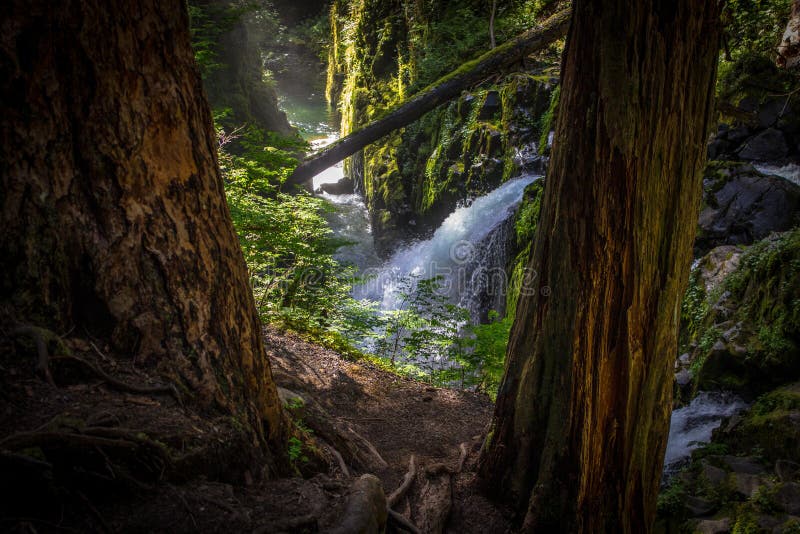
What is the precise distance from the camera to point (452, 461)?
378 cm

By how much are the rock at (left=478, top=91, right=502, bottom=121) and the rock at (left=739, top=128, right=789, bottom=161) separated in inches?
211

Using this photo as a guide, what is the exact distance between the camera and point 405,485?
316cm

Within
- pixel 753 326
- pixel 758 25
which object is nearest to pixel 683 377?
pixel 753 326

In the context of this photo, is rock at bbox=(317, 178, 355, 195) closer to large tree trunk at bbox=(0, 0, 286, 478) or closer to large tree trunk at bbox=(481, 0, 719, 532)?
large tree trunk at bbox=(481, 0, 719, 532)

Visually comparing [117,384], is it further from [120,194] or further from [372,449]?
[372,449]

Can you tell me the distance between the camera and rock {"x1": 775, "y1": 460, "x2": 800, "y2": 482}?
330 centimetres

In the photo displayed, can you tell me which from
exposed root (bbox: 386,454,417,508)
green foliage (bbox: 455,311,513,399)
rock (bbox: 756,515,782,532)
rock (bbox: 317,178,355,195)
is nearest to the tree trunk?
green foliage (bbox: 455,311,513,399)

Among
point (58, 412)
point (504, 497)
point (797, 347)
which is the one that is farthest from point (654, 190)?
point (797, 347)

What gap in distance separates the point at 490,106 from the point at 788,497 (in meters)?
10.2

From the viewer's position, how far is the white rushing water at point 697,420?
4.67 metres

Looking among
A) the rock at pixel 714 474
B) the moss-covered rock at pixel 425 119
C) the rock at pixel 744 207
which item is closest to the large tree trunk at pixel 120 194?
the rock at pixel 714 474

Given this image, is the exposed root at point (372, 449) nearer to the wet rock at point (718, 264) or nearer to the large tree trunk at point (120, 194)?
the large tree trunk at point (120, 194)

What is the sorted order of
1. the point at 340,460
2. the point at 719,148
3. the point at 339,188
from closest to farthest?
the point at 340,460 < the point at 719,148 < the point at 339,188

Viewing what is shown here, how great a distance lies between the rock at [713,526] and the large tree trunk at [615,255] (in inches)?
29.6
